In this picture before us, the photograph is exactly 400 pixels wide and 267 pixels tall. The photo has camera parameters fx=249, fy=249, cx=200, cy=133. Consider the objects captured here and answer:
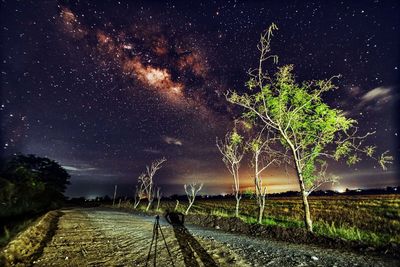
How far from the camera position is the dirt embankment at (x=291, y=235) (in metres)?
8.13

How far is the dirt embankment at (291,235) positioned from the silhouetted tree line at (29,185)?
61.9 ft

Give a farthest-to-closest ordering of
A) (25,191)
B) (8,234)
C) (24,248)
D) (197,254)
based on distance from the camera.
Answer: (25,191) → (8,234) → (24,248) → (197,254)

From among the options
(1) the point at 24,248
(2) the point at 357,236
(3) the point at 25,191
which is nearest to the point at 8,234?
(1) the point at 24,248

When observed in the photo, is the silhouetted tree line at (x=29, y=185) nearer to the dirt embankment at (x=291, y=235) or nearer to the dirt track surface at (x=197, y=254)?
the dirt track surface at (x=197, y=254)

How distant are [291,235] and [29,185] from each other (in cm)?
4393

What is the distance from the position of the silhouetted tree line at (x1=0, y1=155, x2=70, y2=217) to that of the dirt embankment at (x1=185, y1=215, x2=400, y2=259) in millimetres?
18856

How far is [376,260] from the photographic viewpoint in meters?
7.16

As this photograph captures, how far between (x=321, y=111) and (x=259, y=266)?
33.6ft

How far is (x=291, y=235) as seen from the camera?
1127cm

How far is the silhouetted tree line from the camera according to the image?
86.5ft

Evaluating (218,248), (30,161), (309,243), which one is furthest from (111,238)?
(30,161)

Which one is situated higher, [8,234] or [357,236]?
[357,236]

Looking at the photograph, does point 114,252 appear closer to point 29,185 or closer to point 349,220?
point 349,220

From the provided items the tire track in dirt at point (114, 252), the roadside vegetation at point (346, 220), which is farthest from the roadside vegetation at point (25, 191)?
the roadside vegetation at point (346, 220)
